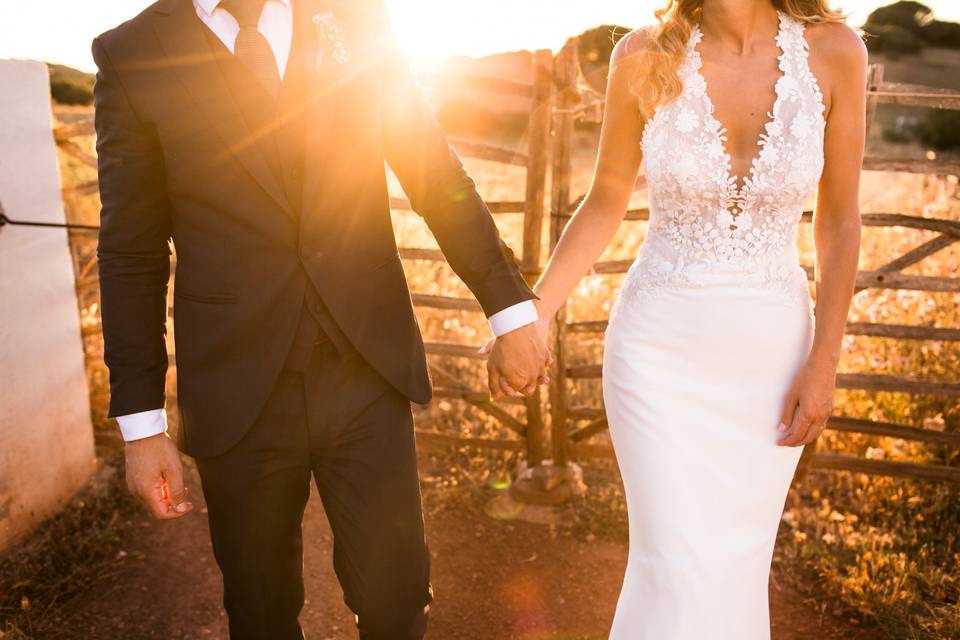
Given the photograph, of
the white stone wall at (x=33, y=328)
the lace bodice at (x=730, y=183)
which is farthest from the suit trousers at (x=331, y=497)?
the white stone wall at (x=33, y=328)

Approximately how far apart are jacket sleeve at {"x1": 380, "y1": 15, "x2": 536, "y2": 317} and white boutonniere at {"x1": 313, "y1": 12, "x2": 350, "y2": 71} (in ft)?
0.44

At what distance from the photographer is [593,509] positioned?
14.9 ft

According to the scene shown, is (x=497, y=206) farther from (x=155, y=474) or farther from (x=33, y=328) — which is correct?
(x=155, y=474)

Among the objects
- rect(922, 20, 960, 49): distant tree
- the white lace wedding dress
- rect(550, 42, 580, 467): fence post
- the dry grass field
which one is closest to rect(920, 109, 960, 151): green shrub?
the dry grass field

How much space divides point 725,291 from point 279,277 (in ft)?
4.51

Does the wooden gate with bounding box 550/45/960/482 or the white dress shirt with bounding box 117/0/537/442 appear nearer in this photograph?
the white dress shirt with bounding box 117/0/537/442

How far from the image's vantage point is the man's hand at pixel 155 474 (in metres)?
1.99

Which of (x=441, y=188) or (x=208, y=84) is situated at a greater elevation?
(x=208, y=84)

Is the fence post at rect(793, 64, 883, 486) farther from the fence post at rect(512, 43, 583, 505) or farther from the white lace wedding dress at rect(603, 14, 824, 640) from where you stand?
the white lace wedding dress at rect(603, 14, 824, 640)

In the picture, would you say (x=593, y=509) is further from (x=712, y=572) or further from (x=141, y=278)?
(x=141, y=278)

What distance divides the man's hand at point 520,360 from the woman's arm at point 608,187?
0.33 metres

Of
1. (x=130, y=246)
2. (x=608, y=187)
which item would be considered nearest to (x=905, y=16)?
(x=608, y=187)

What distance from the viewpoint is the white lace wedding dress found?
2.24m

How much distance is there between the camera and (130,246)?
192 centimetres
